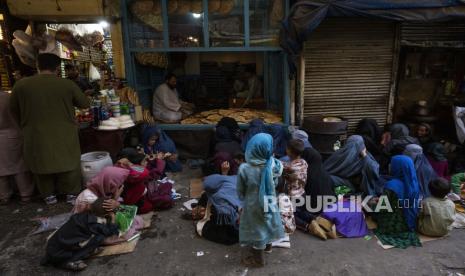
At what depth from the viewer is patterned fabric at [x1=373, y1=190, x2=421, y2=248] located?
373 centimetres

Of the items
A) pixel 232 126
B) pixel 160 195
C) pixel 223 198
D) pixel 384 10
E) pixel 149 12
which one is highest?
pixel 149 12

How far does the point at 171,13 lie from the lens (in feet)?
19.5

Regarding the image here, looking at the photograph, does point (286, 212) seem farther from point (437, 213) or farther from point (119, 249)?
point (119, 249)

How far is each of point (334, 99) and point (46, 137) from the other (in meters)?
5.36

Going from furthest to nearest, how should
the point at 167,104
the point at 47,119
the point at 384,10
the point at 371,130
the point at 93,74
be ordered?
the point at 93,74, the point at 167,104, the point at 371,130, the point at 384,10, the point at 47,119

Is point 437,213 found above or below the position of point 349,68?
below

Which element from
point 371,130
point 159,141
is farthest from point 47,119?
point 371,130

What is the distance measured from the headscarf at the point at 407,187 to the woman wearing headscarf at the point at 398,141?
152cm

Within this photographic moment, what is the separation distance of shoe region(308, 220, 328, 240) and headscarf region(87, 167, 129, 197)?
243 centimetres

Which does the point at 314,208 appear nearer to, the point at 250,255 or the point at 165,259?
the point at 250,255

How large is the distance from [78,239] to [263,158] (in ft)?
6.97

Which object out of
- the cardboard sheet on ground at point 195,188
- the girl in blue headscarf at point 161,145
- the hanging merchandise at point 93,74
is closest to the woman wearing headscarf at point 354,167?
the cardboard sheet on ground at point 195,188

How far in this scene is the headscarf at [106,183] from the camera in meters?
3.64

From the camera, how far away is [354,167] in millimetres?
4828
